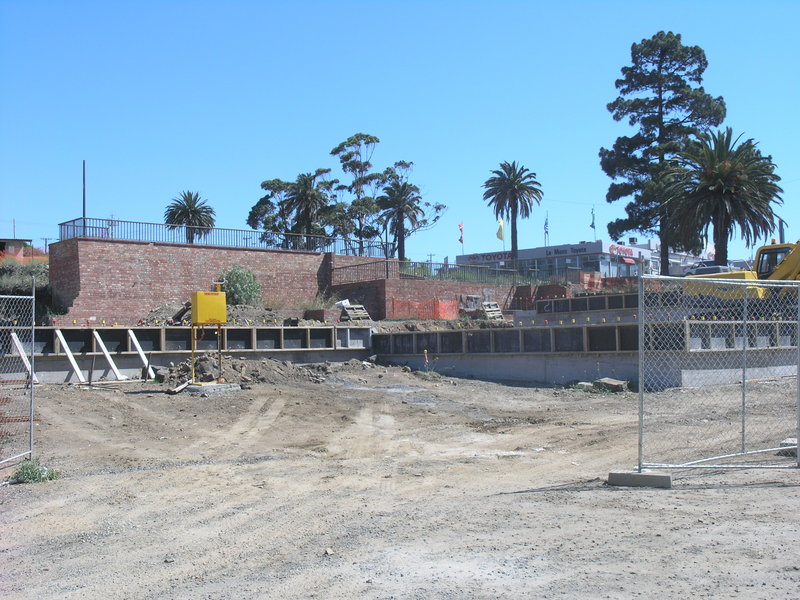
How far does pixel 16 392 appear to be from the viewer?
681 inches

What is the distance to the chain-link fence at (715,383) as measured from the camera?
35.3 ft

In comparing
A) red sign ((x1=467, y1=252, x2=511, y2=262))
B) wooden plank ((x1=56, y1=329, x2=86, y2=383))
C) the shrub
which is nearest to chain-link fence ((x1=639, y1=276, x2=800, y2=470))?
wooden plank ((x1=56, y1=329, x2=86, y2=383))

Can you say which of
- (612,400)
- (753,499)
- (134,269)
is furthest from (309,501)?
(134,269)

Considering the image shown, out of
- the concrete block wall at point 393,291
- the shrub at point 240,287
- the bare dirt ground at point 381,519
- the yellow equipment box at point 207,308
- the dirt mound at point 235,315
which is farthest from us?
the concrete block wall at point 393,291

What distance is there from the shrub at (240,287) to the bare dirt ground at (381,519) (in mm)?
20012

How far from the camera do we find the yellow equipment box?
18.6m

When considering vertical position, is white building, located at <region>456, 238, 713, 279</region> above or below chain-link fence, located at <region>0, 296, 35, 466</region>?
above

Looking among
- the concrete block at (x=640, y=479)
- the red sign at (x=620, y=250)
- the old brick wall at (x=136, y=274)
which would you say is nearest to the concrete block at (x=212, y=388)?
the concrete block at (x=640, y=479)

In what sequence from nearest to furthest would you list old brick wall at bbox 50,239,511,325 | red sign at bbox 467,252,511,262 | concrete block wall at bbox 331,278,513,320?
old brick wall at bbox 50,239,511,325 < concrete block wall at bbox 331,278,513,320 < red sign at bbox 467,252,511,262

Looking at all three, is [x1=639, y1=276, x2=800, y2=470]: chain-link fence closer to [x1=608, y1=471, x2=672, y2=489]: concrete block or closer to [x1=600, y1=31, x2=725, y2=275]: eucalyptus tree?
[x1=608, y1=471, x2=672, y2=489]: concrete block

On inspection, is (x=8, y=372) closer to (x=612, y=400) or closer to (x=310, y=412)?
(x=310, y=412)

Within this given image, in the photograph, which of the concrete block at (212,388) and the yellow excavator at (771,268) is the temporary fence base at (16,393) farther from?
the yellow excavator at (771,268)

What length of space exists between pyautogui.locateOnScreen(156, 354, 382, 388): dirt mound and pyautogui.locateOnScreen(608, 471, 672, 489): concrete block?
47.0 ft

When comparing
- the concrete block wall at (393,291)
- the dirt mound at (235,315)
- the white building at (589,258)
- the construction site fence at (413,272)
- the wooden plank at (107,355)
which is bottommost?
the wooden plank at (107,355)
